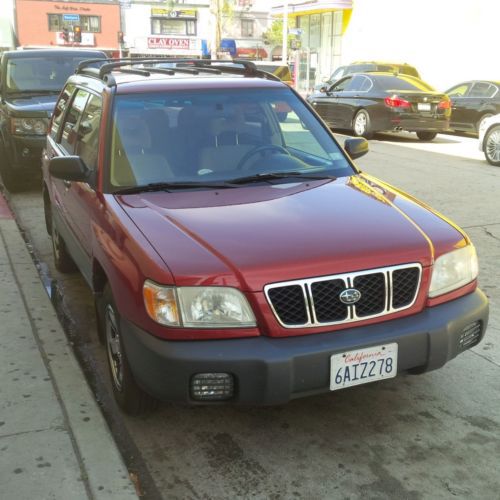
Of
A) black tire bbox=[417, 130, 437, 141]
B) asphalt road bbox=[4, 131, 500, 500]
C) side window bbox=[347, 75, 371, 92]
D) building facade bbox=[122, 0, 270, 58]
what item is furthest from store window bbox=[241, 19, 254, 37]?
asphalt road bbox=[4, 131, 500, 500]

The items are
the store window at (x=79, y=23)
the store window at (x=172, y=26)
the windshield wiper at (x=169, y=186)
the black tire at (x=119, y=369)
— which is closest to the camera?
the black tire at (x=119, y=369)

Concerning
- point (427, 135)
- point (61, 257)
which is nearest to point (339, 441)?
point (61, 257)

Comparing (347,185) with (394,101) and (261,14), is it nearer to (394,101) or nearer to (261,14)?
(394,101)

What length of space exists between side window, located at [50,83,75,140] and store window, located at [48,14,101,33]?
179 feet

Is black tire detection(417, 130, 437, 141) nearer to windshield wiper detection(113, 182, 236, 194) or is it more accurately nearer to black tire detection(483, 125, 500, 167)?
black tire detection(483, 125, 500, 167)

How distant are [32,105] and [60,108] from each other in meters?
3.41

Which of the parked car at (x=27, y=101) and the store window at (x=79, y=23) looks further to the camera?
the store window at (x=79, y=23)

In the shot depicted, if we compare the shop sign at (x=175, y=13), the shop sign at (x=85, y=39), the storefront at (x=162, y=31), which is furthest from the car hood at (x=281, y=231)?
the shop sign at (x=175, y=13)

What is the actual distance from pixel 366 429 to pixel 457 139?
13.7 m

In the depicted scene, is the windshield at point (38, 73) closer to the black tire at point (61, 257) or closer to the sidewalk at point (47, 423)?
the black tire at point (61, 257)

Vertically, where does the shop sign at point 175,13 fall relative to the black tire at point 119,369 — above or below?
→ above

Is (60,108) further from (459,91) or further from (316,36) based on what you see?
(316,36)

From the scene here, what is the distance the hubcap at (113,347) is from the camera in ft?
11.0

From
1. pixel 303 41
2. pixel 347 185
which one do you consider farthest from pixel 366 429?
pixel 303 41
